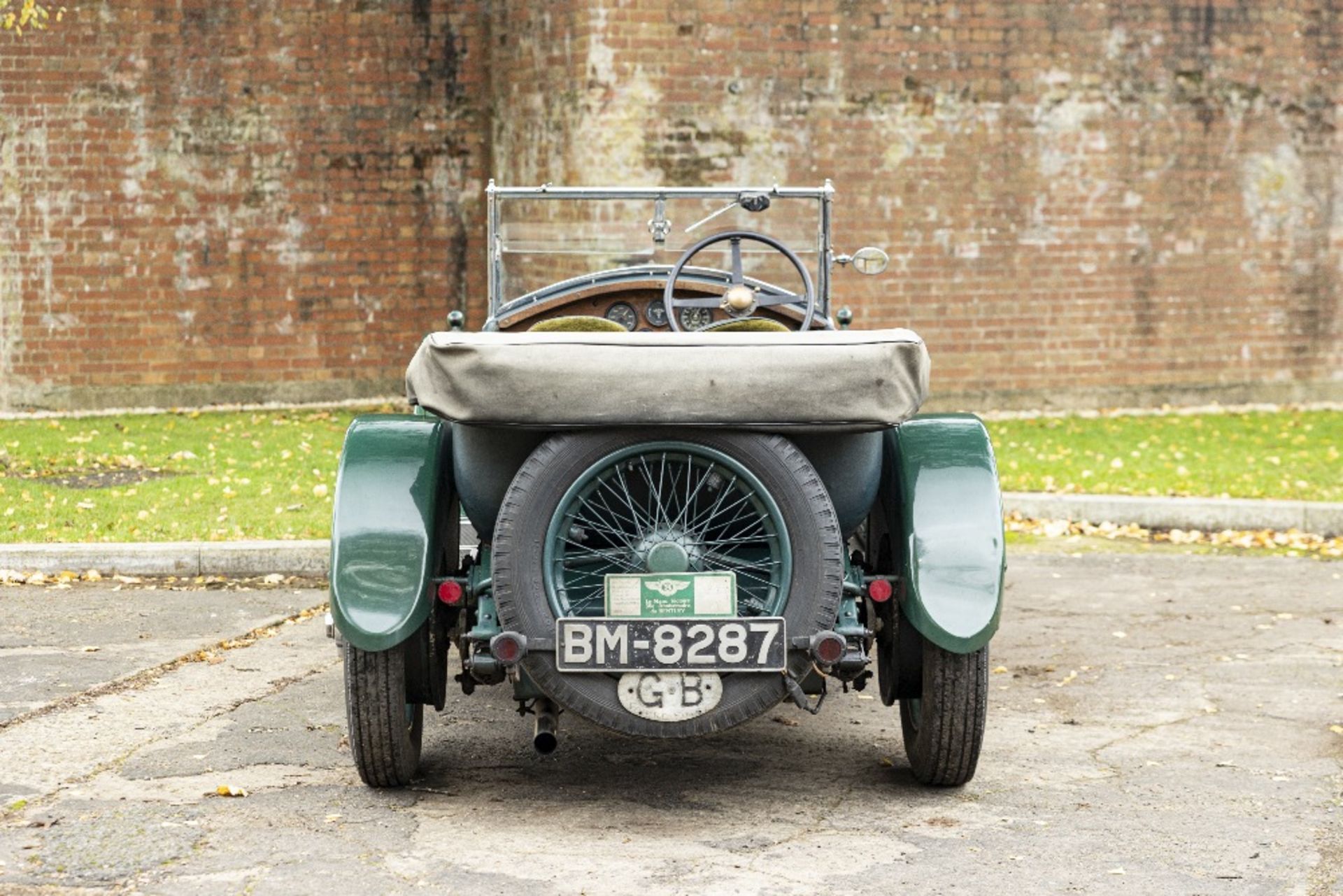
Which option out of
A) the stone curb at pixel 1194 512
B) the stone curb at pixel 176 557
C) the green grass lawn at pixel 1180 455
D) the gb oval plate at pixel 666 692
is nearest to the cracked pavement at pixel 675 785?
the gb oval plate at pixel 666 692

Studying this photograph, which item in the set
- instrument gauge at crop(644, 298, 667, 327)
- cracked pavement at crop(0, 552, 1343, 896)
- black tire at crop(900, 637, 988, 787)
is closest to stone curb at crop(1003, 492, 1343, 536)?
cracked pavement at crop(0, 552, 1343, 896)

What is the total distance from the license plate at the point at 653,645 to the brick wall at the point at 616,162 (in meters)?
9.70

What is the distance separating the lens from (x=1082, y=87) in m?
14.8

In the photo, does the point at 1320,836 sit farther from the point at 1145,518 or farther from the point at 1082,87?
the point at 1082,87

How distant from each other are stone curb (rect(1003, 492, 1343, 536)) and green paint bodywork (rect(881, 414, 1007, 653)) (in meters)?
4.67

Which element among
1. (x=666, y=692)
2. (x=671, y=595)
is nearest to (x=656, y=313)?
(x=671, y=595)

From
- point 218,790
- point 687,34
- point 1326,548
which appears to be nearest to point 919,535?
point 218,790

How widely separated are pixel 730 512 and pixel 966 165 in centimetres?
1051

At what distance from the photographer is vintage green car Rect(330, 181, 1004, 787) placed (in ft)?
14.7

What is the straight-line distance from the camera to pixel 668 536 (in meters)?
4.59

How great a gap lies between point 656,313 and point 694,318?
0.99 feet

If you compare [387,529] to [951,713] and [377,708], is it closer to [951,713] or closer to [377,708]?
[377,708]

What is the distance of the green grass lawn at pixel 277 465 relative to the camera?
9.14m

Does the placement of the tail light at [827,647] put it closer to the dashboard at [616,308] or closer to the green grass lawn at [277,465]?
the dashboard at [616,308]
